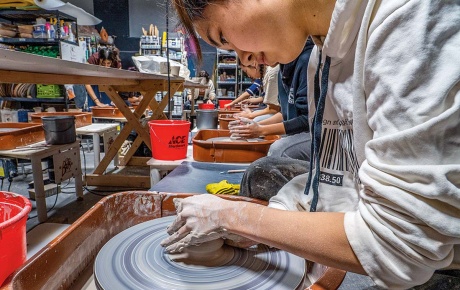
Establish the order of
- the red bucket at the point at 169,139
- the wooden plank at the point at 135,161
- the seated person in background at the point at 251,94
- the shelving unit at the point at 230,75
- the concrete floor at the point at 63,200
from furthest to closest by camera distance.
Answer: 1. the shelving unit at the point at 230,75
2. the seated person in background at the point at 251,94
3. the wooden plank at the point at 135,161
4. the concrete floor at the point at 63,200
5. the red bucket at the point at 169,139

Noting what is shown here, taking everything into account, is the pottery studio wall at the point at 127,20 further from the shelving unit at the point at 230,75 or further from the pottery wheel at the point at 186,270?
the pottery wheel at the point at 186,270

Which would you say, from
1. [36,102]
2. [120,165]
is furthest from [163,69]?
[36,102]

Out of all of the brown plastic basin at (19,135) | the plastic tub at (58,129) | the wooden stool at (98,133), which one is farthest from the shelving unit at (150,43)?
the plastic tub at (58,129)

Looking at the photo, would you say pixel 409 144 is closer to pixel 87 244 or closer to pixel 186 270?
pixel 186 270

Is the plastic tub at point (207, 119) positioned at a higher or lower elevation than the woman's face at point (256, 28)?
lower

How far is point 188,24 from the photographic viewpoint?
76 centimetres

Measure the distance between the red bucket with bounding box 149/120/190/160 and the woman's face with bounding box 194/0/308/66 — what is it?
1.23 m

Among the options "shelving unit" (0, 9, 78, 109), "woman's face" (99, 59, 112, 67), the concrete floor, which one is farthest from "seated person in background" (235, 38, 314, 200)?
"shelving unit" (0, 9, 78, 109)

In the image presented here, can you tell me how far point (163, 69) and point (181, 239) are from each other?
2.98 meters

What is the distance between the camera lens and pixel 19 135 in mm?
2375

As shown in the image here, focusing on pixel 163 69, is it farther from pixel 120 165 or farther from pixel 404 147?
pixel 404 147

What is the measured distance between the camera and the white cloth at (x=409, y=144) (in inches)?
15.1

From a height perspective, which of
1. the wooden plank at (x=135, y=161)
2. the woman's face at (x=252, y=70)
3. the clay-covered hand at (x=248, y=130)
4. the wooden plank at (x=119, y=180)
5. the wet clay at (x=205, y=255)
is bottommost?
the wooden plank at (x=119, y=180)

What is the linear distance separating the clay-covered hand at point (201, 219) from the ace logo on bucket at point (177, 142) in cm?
130
